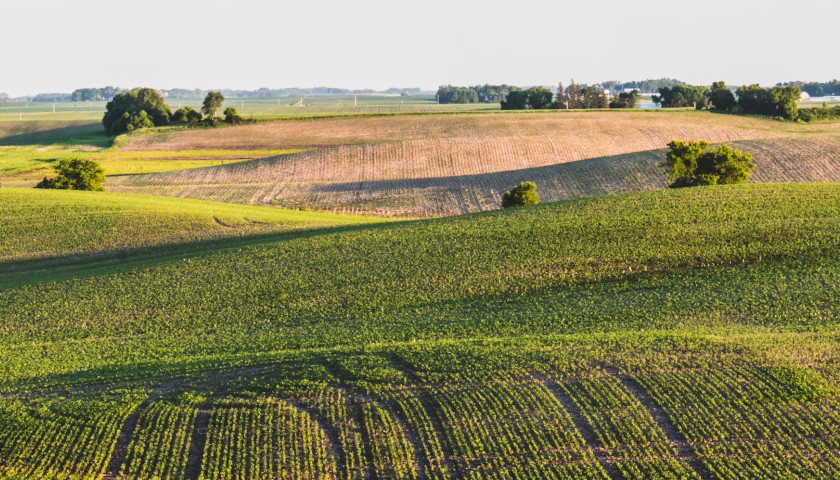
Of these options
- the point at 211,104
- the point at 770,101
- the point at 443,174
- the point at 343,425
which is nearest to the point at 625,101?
the point at 770,101

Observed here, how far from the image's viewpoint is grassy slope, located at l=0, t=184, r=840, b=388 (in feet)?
103

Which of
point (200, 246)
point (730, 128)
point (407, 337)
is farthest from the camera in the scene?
point (730, 128)

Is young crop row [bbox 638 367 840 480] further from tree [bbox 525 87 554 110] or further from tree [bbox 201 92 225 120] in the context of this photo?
tree [bbox 525 87 554 110]

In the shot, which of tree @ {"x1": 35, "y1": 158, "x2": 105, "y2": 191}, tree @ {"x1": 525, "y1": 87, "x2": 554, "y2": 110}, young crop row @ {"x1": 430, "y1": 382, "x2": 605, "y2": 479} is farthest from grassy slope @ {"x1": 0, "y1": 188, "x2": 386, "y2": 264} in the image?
tree @ {"x1": 525, "y1": 87, "x2": 554, "y2": 110}

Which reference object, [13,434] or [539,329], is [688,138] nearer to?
[539,329]

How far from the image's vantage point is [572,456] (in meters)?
19.9

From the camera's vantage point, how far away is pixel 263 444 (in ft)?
68.7

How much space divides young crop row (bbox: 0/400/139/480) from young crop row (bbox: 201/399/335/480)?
2.73 m

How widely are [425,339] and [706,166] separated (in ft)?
136

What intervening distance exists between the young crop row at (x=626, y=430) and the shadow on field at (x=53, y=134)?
11946 cm

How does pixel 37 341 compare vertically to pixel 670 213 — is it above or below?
below

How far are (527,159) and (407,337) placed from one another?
72.1m

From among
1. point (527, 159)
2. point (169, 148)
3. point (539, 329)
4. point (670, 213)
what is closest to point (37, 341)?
point (539, 329)

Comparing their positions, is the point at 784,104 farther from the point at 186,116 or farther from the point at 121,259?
the point at 121,259
